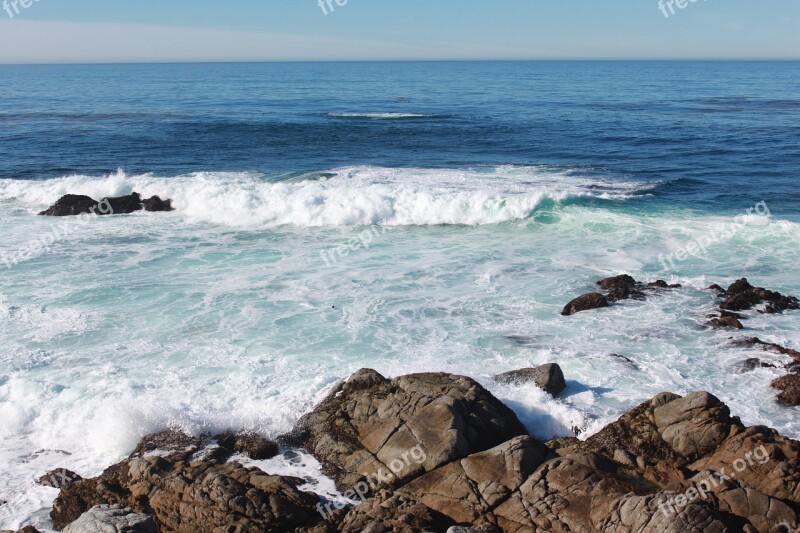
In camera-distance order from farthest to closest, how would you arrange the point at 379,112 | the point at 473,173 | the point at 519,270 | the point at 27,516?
the point at 379,112, the point at 473,173, the point at 519,270, the point at 27,516

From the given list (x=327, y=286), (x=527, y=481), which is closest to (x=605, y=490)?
(x=527, y=481)

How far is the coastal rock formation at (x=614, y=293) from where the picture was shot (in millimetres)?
20156

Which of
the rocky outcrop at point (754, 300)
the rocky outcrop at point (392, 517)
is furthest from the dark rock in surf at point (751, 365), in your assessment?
the rocky outcrop at point (392, 517)

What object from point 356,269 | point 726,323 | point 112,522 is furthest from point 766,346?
point 112,522

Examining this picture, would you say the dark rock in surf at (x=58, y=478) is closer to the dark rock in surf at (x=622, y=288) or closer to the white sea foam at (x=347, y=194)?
the dark rock in surf at (x=622, y=288)

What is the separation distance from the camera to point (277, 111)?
6606cm

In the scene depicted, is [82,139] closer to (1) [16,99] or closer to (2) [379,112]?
(2) [379,112]

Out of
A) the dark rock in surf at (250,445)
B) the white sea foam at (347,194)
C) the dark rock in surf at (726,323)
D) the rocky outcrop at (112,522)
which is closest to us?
the rocky outcrop at (112,522)

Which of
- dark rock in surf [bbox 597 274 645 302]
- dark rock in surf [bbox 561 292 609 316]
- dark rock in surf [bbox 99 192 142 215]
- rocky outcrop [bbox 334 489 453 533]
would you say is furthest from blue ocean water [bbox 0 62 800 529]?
rocky outcrop [bbox 334 489 453 533]

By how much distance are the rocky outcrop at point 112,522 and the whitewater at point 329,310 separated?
207 cm

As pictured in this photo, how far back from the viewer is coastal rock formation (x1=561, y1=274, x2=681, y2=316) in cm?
2016

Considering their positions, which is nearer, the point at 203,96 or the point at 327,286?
the point at 327,286

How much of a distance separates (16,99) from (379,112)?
142 ft

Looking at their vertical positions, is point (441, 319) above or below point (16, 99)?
below
